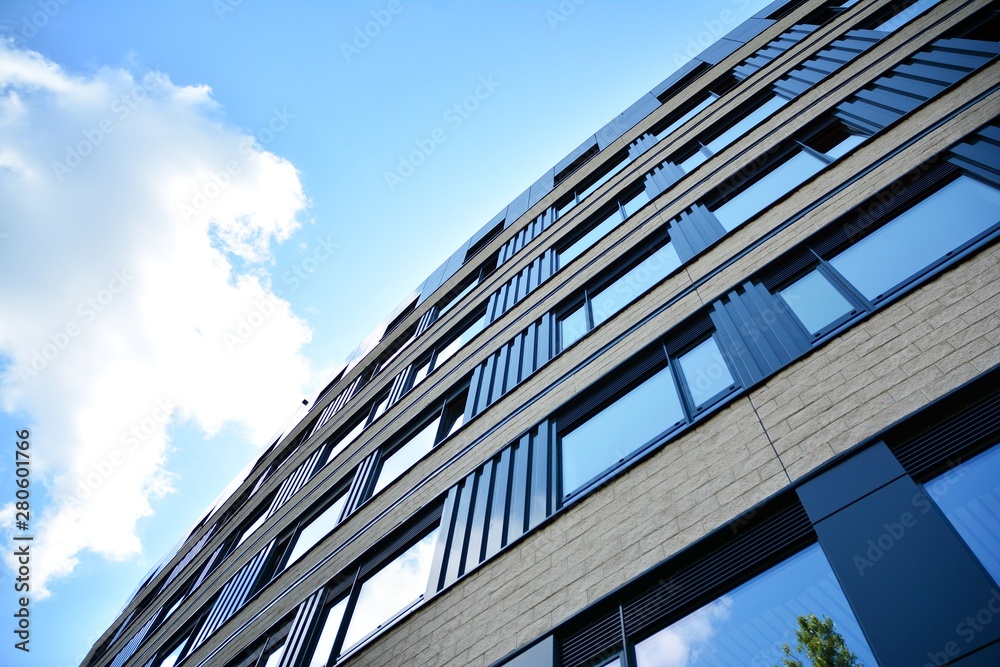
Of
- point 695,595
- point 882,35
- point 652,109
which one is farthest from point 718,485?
point 652,109

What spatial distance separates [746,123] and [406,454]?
1150cm

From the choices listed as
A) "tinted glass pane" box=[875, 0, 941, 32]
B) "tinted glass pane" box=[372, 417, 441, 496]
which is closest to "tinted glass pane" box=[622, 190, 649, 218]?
"tinted glass pane" box=[875, 0, 941, 32]

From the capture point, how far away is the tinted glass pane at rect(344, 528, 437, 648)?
951 centimetres

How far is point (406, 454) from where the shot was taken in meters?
14.9

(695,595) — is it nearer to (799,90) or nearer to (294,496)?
(799,90)

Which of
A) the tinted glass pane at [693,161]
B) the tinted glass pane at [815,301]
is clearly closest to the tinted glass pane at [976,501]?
the tinted glass pane at [815,301]

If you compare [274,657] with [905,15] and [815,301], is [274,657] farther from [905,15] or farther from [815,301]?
[905,15]

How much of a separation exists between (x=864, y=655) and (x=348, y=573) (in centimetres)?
918

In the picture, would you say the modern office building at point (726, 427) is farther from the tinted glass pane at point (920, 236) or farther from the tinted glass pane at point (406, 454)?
the tinted glass pane at point (406, 454)

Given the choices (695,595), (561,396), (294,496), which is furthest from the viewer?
(294,496)

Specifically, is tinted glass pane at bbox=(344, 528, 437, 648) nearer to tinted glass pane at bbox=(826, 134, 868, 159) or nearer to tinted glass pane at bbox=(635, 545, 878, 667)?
tinted glass pane at bbox=(635, 545, 878, 667)

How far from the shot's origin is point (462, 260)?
2373 centimetres

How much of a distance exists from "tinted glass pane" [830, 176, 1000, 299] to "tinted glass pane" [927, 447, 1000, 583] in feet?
10.4

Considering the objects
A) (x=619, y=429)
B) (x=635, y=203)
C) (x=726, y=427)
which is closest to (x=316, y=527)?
(x=619, y=429)
